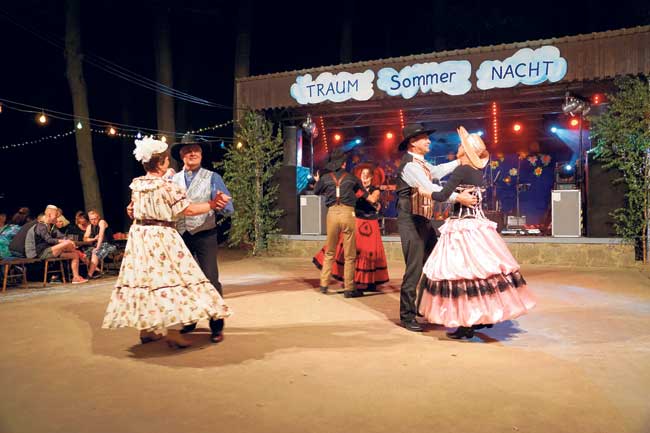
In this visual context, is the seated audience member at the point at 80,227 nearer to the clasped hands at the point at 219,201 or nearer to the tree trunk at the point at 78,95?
the tree trunk at the point at 78,95

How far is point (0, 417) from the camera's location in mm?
3006

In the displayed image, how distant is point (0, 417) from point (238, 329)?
235cm

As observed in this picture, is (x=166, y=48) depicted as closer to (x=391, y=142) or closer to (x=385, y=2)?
(x=391, y=142)

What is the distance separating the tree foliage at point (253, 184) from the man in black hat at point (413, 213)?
301 inches

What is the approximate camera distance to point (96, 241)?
9.58m

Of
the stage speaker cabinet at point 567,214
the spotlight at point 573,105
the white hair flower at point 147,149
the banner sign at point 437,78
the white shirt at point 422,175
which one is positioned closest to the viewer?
the white hair flower at point 147,149

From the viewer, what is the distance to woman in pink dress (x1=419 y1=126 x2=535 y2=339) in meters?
4.37

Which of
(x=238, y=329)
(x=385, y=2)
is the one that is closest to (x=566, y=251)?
(x=238, y=329)

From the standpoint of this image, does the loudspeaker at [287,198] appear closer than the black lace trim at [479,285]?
No

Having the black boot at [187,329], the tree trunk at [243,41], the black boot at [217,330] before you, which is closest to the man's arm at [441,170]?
the black boot at [217,330]

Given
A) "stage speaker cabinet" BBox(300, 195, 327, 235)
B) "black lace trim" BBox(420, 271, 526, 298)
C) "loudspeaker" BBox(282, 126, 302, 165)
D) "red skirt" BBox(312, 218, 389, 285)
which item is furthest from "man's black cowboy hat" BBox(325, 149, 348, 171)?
"loudspeaker" BBox(282, 126, 302, 165)

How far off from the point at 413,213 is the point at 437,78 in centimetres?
672

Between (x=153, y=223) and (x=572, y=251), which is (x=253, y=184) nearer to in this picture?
(x=572, y=251)

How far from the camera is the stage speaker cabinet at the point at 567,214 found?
10.8 metres
